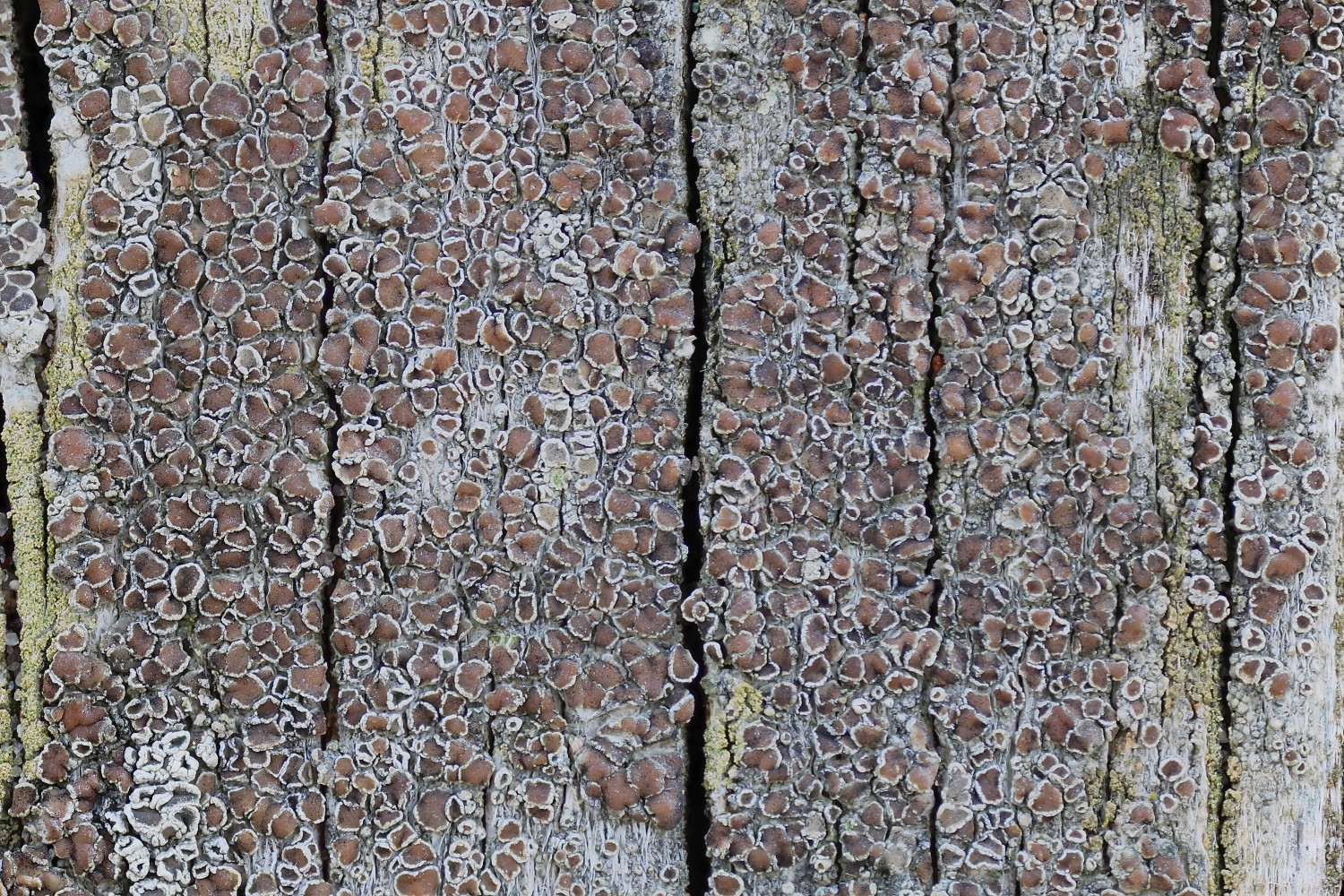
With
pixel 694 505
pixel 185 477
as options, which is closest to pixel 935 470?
pixel 694 505

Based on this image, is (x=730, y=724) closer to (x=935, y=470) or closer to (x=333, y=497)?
(x=935, y=470)

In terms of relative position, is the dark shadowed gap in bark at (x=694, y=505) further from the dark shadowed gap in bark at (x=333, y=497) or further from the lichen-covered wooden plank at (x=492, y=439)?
the dark shadowed gap in bark at (x=333, y=497)

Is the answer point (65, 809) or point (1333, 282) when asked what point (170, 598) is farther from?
point (1333, 282)

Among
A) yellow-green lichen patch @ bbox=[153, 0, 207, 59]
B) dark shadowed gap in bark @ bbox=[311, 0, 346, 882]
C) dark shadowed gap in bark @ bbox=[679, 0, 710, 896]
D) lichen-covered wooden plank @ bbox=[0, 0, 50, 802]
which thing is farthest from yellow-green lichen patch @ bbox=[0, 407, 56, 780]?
dark shadowed gap in bark @ bbox=[679, 0, 710, 896]

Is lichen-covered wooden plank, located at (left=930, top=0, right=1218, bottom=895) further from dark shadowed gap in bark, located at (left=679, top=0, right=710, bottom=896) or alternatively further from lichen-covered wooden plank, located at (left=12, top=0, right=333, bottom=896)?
lichen-covered wooden plank, located at (left=12, top=0, right=333, bottom=896)

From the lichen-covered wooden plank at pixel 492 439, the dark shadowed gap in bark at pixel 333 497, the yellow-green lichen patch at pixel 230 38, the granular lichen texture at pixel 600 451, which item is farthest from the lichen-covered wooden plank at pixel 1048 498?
the yellow-green lichen patch at pixel 230 38

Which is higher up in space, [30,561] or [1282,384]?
[1282,384]
